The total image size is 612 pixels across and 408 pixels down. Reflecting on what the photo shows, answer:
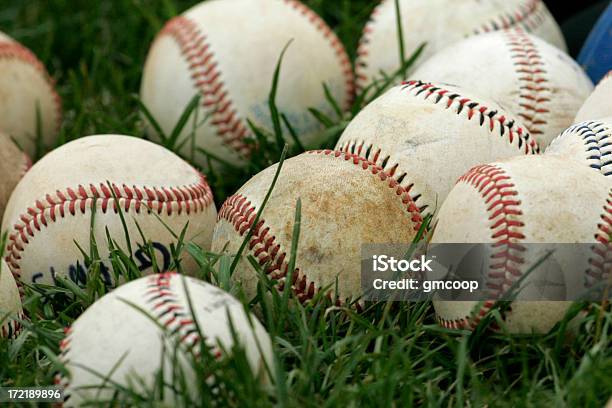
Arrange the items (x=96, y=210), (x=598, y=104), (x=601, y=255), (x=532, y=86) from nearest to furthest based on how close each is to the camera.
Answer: (x=601, y=255), (x=96, y=210), (x=598, y=104), (x=532, y=86)

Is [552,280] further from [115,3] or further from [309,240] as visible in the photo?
[115,3]

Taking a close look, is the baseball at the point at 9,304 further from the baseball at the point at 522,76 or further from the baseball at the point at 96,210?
the baseball at the point at 522,76

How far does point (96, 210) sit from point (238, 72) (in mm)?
1132

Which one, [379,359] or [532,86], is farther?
[532,86]

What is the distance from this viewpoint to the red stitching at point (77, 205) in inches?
118

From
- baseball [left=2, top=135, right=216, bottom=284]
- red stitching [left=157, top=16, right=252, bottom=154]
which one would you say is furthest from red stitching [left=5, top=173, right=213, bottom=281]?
red stitching [left=157, top=16, right=252, bottom=154]

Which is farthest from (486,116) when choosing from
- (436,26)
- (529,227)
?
(436,26)

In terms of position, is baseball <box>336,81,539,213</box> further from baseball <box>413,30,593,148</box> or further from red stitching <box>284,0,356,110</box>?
red stitching <box>284,0,356,110</box>

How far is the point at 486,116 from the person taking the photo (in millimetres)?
3049

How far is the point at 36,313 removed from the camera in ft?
9.35

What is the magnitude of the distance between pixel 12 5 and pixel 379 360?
4124 millimetres

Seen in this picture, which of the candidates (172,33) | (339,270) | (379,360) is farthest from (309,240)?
(172,33)

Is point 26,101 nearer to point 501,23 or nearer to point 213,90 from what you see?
point 213,90

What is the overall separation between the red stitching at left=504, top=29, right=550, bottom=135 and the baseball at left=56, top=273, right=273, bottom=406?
154 cm
